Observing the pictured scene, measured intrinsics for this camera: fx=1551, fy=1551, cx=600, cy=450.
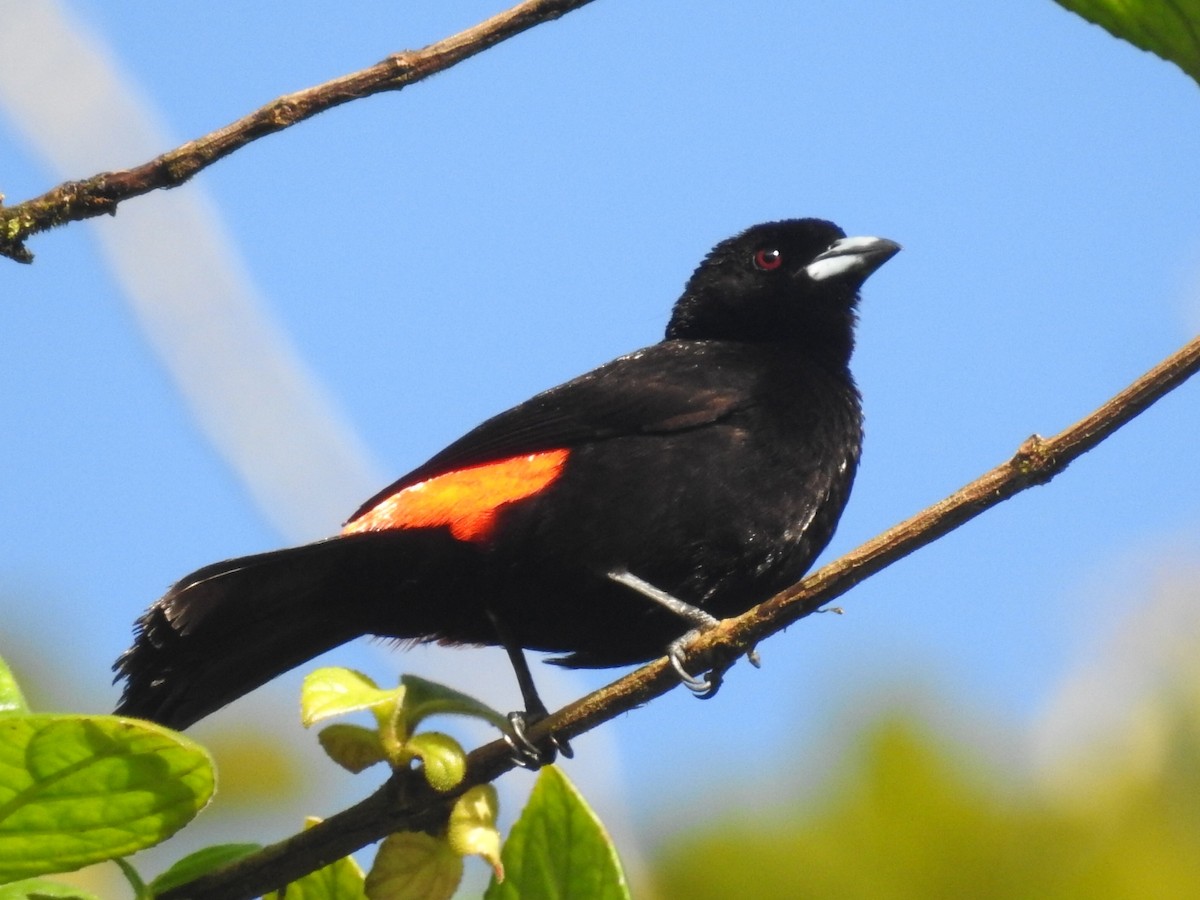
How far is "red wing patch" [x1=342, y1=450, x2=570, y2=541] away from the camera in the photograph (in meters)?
3.37

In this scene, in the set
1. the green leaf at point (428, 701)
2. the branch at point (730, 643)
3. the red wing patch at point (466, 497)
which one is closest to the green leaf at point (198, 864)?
the branch at point (730, 643)

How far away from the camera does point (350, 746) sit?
1937 mm

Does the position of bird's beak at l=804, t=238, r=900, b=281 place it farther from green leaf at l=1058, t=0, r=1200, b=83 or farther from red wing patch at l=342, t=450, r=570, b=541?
green leaf at l=1058, t=0, r=1200, b=83

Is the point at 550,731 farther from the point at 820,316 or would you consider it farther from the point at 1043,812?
the point at 820,316

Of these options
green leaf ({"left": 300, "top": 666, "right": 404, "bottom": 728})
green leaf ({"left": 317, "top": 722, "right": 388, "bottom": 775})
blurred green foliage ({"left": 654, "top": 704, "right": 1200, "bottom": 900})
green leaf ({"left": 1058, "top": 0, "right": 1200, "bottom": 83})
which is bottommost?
blurred green foliage ({"left": 654, "top": 704, "right": 1200, "bottom": 900})

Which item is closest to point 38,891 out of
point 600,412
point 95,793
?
point 95,793

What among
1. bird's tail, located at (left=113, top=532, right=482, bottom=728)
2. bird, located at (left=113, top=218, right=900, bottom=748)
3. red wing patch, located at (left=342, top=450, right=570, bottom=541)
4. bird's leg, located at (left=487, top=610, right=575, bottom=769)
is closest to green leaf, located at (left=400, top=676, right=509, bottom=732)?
bird's leg, located at (left=487, top=610, right=575, bottom=769)

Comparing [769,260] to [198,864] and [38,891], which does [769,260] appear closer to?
[198,864]

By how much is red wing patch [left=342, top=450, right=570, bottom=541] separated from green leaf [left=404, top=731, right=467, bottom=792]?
1.42 m

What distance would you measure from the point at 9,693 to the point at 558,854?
2.01 ft

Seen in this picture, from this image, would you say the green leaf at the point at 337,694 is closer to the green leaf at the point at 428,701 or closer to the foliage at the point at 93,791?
the green leaf at the point at 428,701

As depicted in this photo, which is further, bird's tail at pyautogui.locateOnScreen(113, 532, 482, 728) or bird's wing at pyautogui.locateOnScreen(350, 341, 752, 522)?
bird's wing at pyautogui.locateOnScreen(350, 341, 752, 522)

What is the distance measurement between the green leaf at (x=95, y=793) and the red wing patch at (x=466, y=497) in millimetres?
1825

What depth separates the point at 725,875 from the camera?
3.40 m
